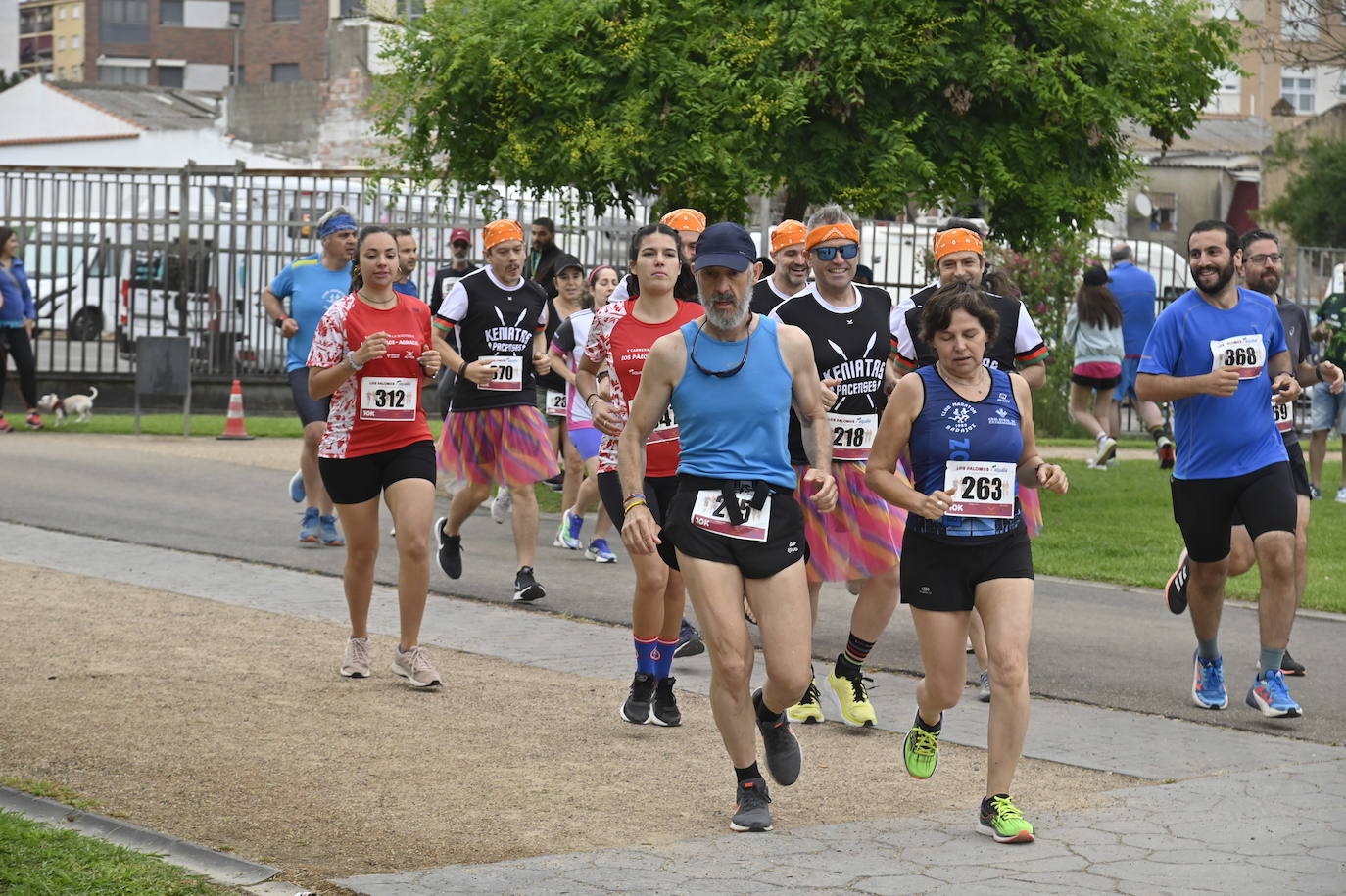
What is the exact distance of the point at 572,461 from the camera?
12.6 metres

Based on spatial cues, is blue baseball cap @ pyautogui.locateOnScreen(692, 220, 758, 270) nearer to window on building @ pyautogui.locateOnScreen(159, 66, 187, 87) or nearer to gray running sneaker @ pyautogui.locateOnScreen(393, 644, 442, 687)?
gray running sneaker @ pyautogui.locateOnScreen(393, 644, 442, 687)

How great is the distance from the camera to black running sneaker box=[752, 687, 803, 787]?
618cm

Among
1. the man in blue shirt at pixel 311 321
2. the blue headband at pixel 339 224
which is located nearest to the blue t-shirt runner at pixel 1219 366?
the blue headband at pixel 339 224

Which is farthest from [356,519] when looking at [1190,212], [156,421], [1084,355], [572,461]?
[1190,212]

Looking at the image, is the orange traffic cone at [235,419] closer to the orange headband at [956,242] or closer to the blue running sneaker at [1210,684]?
the orange headband at [956,242]

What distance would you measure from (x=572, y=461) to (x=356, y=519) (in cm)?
443

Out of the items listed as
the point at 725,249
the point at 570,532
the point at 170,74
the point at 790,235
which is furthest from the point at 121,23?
the point at 725,249

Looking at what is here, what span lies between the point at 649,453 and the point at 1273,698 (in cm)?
281

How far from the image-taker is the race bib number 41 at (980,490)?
6.07 m

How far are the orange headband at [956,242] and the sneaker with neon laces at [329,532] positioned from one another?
5.66 meters

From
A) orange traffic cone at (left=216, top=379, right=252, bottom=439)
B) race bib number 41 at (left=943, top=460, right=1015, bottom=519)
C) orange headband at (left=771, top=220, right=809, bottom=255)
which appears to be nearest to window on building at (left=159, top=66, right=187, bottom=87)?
orange traffic cone at (left=216, top=379, right=252, bottom=439)

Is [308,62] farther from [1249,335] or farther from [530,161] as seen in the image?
[1249,335]

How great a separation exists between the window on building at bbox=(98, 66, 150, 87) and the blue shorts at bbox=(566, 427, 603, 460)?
76615 mm

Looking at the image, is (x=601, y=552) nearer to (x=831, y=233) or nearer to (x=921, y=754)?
(x=831, y=233)
